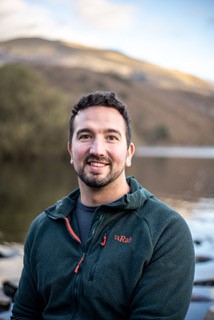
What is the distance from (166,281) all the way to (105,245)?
483 millimetres

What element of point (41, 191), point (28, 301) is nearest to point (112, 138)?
point (28, 301)

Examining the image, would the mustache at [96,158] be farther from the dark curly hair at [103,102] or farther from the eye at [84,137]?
the dark curly hair at [103,102]

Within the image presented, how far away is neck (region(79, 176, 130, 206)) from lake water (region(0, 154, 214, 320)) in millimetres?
4721

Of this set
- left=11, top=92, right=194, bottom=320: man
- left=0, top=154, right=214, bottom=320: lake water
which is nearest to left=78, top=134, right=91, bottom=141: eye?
left=11, top=92, right=194, bottom=320: man

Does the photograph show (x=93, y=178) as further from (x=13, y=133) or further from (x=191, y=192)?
(x=13, y=133)

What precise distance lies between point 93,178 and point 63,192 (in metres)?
→ 20.4

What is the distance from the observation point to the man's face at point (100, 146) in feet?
11.2

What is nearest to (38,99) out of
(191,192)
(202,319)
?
(191,192)

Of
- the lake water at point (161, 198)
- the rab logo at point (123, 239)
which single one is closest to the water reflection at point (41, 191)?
the lake water at point (161, 198)

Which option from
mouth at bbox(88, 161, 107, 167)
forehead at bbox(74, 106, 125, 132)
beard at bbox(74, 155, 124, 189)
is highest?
forehead at bbox(74, 106, 125, 132)

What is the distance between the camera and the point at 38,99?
47.9 metres

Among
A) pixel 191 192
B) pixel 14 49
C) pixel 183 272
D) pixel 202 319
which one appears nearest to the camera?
pixel 183 272

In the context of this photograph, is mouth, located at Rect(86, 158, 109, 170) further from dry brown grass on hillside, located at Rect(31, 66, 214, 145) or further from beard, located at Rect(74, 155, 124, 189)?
dry brown grass on hillside, located at Rect(31, 66, 214, 145)

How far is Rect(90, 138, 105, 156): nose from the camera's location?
3400 mm
